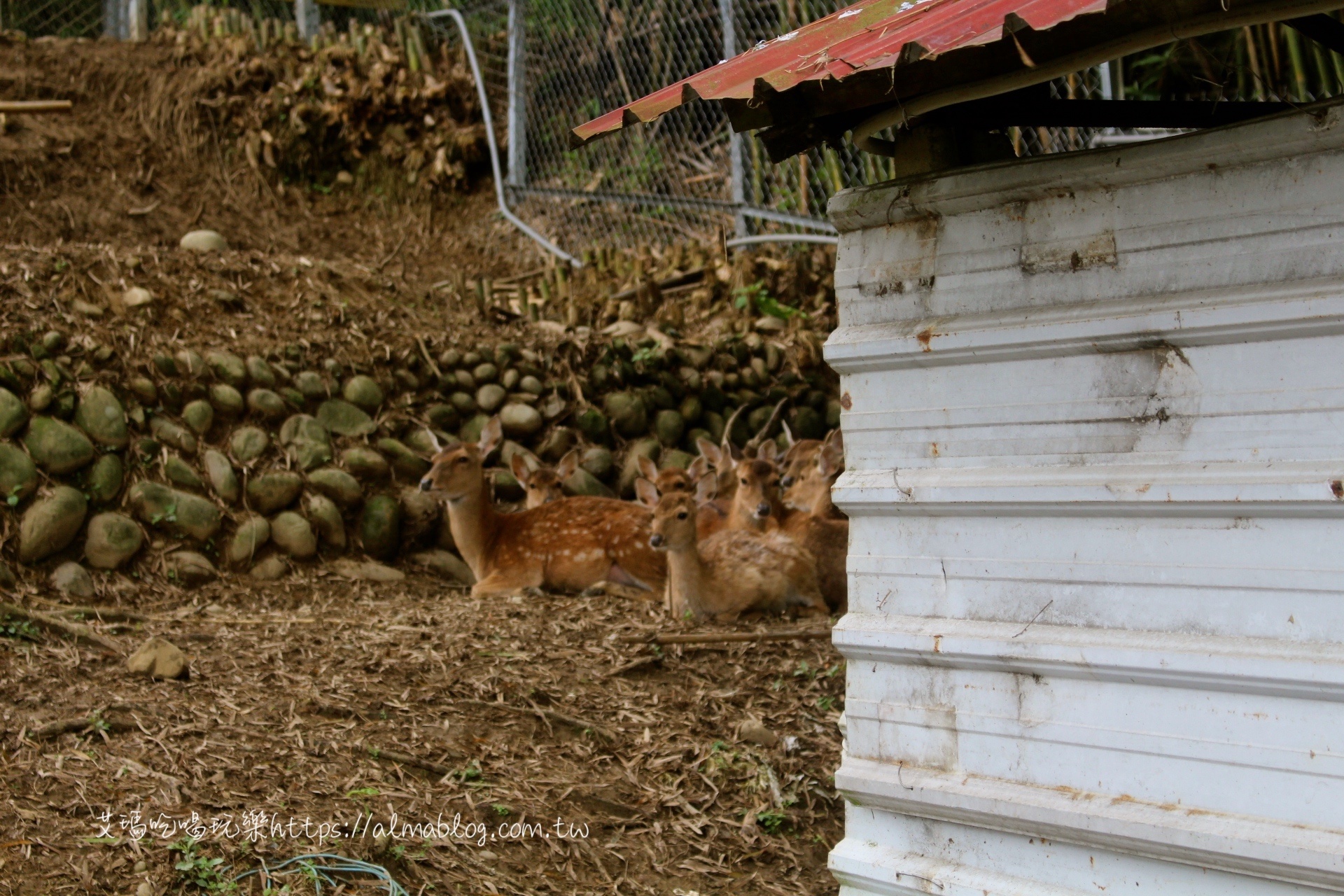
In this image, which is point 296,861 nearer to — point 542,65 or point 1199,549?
point 1199,549

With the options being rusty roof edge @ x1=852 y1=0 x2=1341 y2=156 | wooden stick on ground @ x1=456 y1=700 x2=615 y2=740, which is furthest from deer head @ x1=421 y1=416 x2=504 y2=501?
rusty roof edge @ x1=852 y1=0 x2=1341 y2=156

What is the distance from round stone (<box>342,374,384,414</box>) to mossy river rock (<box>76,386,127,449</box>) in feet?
4.83

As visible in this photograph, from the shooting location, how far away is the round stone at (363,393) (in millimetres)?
8133

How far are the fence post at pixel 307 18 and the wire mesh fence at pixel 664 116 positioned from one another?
3.13ft

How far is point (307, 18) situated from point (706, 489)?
8174 mm

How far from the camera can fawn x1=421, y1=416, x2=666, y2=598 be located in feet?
24.9

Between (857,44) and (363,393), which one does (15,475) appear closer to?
(363,393)

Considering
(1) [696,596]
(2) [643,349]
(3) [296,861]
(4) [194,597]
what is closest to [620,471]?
(2) [643,349]

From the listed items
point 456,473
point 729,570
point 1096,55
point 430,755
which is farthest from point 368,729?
point 1096,55

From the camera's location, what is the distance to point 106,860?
11.8 ft

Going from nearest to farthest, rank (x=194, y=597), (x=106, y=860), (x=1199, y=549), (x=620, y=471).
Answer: (x=1199, y=549), (x=106, y=860), (x=194, y=597), (x=620, y=471)

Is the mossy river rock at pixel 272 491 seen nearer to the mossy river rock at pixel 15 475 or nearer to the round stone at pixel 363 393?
the round stone at pixel 363 393

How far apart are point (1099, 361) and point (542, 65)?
9894 mm

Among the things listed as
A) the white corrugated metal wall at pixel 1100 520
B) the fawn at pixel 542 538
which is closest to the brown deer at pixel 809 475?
the fawn at pixel 542 538
